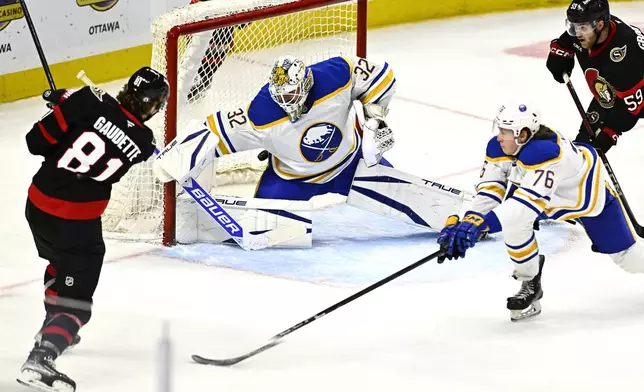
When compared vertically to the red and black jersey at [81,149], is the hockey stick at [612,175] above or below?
below

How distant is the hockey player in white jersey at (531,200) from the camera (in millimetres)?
3928

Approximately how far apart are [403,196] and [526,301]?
964 mm

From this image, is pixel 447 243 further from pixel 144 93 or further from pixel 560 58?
pixel 560 58

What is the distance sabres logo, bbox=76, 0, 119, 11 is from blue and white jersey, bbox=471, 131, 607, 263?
3.11 metres

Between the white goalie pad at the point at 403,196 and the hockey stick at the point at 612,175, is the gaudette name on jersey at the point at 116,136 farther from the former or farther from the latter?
the hockey stick at the point at 612,175

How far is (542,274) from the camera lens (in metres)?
4.64

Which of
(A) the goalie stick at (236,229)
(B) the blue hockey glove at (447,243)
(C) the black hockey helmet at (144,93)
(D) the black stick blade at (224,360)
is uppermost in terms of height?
(C) the black hockey helmet at (144,93)

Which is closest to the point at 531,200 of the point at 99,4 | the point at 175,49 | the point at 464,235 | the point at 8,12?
the point at 464,235

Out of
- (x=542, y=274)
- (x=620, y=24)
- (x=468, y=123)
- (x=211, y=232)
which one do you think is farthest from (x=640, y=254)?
(x=468, y=123)

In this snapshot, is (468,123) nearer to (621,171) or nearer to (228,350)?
(621,171)

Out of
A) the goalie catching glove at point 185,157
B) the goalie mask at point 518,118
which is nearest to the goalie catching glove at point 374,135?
the goalie catching glove at point 185,157

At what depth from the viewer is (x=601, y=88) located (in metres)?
5.16

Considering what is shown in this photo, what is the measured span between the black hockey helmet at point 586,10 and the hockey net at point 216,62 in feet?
3.30

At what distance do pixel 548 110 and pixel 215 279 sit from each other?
286 centimetres
